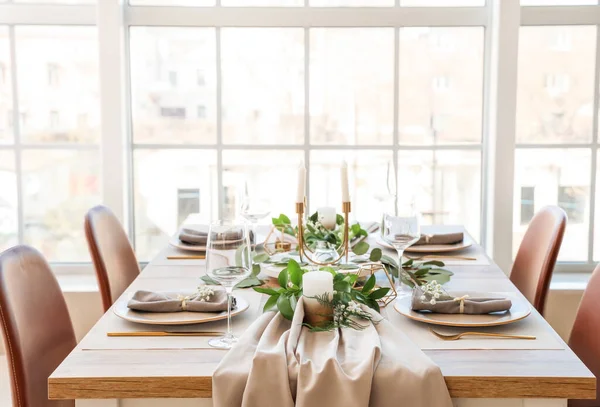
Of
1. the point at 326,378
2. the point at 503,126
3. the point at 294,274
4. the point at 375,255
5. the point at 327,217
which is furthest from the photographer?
the point at 503,126

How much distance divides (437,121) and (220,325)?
205cm

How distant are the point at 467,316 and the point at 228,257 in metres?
0.55

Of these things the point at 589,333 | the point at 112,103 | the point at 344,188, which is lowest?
the point at 589,333

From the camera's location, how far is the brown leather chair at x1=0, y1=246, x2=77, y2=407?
5.84 feet

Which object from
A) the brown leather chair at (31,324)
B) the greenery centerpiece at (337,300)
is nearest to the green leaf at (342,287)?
the greenery centerpiece at (337,300)

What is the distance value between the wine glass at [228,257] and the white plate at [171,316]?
0.11 m

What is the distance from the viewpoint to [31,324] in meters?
1.88

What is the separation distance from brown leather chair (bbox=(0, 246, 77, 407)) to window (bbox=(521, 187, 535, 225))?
220cm

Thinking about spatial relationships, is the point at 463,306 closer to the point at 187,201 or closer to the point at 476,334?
the point at 476,334

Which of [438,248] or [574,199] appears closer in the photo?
[438,248]

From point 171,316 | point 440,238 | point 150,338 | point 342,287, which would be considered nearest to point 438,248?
point 440,238

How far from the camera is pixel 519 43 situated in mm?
3451

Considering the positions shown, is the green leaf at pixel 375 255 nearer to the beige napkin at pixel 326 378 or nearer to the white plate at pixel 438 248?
the white plate at pixel 438 248

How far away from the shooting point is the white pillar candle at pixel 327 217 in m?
2.66
